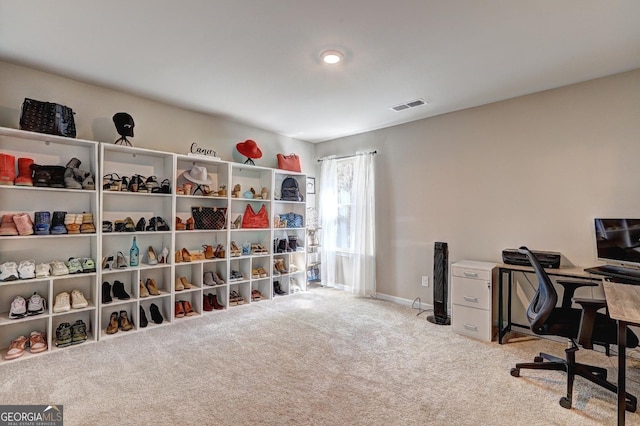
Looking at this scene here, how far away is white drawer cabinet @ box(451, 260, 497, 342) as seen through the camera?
9.85 feet

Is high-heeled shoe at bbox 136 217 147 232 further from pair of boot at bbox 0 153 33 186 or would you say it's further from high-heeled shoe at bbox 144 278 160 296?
pair of boot at bbox 0 153 33 186

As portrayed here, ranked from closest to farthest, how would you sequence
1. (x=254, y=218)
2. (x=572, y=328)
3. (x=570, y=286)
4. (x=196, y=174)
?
1. (x=572, y=328)
2. (x=570, y=286)
3. (x=196, y=174)
4. (x=254, y=218)

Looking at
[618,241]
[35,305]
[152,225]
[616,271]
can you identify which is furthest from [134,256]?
[618,241]

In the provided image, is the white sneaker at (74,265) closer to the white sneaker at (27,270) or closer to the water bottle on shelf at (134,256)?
the white sneaker at (27,270)

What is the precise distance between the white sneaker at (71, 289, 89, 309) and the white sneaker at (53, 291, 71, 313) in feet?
0.12

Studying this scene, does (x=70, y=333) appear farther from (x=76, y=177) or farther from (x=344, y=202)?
(x=344, y=202)

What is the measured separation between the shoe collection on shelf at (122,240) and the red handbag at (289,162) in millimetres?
298

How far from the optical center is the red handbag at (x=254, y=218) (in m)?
4.33

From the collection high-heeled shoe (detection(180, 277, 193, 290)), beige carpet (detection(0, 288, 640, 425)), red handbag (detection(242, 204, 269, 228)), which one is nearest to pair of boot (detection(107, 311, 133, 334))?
beige carpet (detection(0, 288, 640, 425))

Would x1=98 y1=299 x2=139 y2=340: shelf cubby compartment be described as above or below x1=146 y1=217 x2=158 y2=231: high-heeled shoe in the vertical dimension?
below

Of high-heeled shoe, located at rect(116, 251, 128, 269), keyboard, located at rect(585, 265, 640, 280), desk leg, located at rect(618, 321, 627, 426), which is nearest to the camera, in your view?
desk leg, located at rect(618, 321, 627, 426)

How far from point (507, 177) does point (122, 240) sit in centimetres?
441

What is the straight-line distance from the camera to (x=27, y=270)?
2.60 meters

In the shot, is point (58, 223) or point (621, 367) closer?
point (621, 367)
